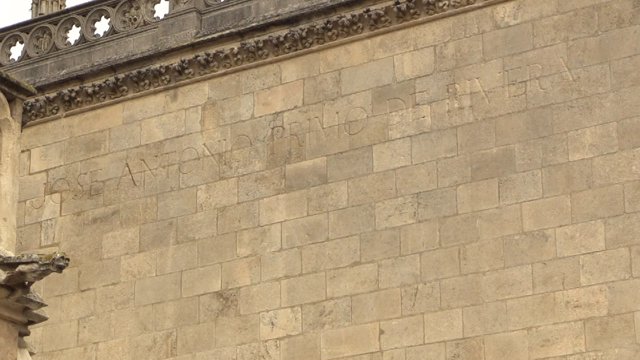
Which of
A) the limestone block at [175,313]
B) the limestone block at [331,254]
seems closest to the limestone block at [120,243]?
the limestone block at [175,313]

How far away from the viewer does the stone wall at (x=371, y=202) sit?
16.5 m

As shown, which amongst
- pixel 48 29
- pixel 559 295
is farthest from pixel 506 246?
pixel 48 29

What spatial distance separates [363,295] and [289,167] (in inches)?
66.0

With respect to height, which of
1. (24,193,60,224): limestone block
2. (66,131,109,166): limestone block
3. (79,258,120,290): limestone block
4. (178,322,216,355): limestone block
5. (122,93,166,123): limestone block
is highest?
(122,93,166,123): limestone block

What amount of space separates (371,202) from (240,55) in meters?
2.38

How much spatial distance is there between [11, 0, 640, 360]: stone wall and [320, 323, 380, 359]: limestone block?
2cm

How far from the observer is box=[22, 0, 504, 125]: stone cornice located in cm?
1814

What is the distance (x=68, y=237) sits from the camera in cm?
1947

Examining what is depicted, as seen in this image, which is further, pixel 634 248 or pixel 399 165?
pixel 399 165

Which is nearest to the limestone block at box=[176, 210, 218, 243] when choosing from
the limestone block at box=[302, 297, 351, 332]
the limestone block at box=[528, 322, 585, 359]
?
the limestone block at box=[302, 297, 351, 332]

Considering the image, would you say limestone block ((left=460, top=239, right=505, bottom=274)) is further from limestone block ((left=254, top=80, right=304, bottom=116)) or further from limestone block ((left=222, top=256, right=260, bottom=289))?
limestone block ((left=254, top=80, right=304, bottom=116))

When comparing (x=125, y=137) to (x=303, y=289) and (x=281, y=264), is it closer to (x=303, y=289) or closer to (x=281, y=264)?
(x=281, y=264)

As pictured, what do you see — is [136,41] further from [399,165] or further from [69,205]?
[399,165]

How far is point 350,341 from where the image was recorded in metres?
17.3
